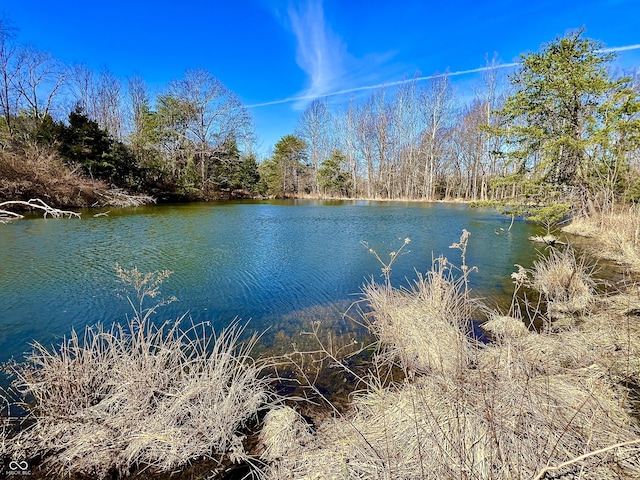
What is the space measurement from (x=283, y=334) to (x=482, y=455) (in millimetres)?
2846

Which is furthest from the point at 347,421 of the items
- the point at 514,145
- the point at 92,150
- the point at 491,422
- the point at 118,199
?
the point at 92,150

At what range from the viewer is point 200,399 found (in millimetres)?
2230

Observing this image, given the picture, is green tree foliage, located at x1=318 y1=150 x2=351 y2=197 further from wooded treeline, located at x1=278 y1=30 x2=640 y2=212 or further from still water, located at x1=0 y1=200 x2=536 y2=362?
still water, located at x1=0 y1=200 x2=536 y2=362

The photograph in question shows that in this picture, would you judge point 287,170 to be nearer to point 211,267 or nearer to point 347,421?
point 211,267

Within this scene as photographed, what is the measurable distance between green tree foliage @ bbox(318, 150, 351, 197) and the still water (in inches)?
1021

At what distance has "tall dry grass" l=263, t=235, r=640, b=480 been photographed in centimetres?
143

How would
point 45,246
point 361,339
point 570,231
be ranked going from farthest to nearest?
point 570,231 < point 45,246 < point 361,339

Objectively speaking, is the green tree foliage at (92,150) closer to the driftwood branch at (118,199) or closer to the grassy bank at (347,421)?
the driftwood branch at (118,199)

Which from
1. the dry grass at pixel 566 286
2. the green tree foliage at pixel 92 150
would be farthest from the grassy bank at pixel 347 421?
the green tree foliage at pixel 92 150

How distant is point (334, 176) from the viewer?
37.4 meters

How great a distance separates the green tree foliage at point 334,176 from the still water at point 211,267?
25942 mm

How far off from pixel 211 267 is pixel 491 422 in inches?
247

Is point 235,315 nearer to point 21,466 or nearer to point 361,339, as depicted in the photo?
point 361,339

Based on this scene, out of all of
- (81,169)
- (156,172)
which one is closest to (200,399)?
(81,169)
